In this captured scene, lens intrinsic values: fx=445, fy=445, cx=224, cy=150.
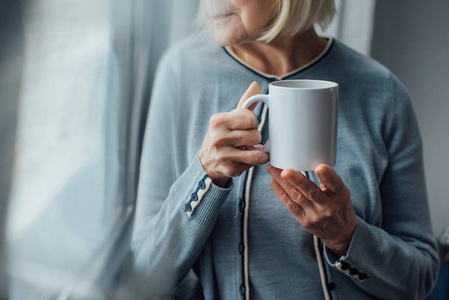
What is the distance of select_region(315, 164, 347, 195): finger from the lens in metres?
0.50

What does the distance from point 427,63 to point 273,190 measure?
0.58m

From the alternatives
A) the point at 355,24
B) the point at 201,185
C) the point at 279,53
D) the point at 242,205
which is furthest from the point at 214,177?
the point at 355,24

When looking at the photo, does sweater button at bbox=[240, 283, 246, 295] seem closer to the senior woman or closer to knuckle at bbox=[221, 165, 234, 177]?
the senior woman

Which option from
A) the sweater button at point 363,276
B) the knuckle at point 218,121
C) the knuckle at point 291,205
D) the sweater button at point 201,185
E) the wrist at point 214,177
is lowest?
the sweater button at point 363,276

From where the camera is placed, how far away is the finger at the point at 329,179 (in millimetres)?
497

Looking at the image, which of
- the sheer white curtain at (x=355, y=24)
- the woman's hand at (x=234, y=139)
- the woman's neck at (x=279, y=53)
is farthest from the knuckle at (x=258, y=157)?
the sheer white curtain at (x=355, y=24)

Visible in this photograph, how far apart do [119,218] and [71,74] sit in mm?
219

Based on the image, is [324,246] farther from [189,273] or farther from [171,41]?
[171,41]

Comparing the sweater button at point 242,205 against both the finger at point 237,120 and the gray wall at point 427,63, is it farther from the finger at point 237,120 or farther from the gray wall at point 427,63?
the gray wall at point 427,63

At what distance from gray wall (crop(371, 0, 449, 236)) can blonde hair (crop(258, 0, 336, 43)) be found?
378 mm

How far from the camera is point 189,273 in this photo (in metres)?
0.75

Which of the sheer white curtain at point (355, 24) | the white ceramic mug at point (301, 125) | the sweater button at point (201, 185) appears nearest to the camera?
the white ceramic mug at point (301, 125)

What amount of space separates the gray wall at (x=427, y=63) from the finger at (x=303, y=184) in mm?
606

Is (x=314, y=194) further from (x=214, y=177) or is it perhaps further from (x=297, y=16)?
(x=297, y=16)
